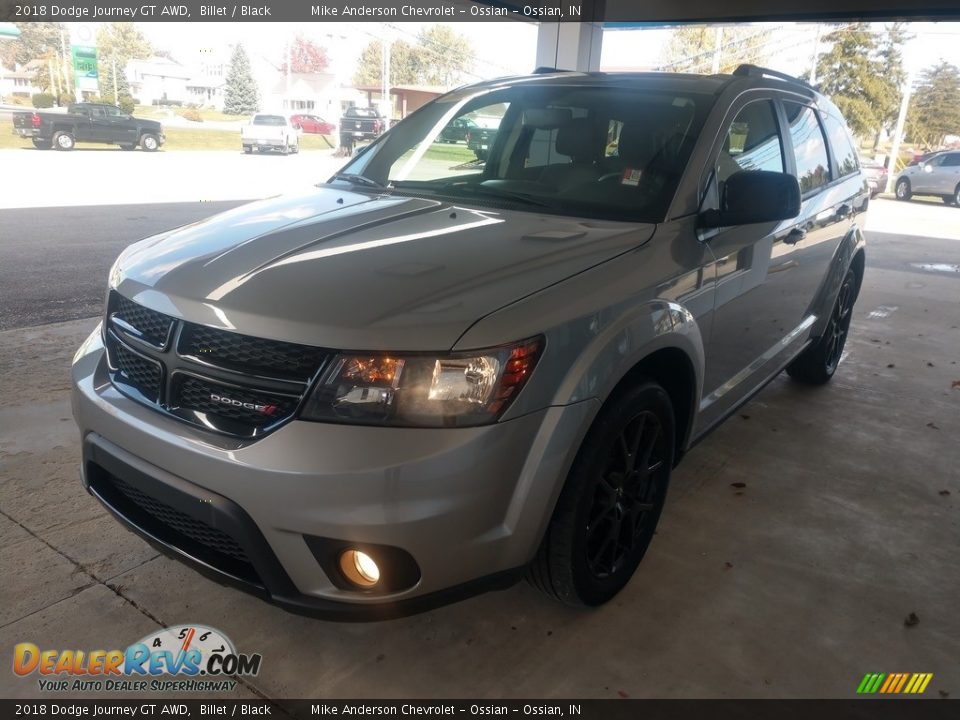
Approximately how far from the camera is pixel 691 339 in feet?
7.87

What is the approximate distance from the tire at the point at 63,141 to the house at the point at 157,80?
12.4 meters

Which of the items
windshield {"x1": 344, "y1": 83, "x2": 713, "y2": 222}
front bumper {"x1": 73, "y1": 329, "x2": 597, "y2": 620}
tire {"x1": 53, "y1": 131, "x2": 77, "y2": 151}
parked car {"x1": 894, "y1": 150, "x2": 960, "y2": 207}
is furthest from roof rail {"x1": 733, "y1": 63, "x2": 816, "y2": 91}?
tire {"x1": 53, "y1": 131, "x2": 77, "y2": 151}

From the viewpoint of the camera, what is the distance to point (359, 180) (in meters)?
3.10

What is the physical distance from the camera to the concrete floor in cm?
210

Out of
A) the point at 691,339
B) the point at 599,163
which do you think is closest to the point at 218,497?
the point at 691,339

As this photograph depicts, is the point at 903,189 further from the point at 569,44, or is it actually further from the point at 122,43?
the point at 122,43

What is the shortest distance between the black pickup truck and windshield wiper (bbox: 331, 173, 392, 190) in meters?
21.9

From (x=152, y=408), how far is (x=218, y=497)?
14.5 inches

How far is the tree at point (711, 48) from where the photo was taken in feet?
96.3

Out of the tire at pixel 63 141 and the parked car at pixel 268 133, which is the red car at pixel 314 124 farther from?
the tire at pixel 63 141

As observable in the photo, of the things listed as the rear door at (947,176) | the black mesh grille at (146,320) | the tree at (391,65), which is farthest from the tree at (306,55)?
the black mesh grille at (146,320)

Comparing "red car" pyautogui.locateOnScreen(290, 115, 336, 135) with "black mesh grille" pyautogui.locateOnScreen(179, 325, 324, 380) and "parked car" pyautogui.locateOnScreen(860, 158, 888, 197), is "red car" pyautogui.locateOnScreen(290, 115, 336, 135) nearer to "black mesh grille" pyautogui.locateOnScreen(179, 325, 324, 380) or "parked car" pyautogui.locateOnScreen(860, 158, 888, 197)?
"parked car" pyautogui.locateOnScreen(860, 158, 888, 197)

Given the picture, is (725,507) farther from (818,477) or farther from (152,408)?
(152,408)

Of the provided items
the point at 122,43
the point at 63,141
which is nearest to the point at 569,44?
the point at 63,141
